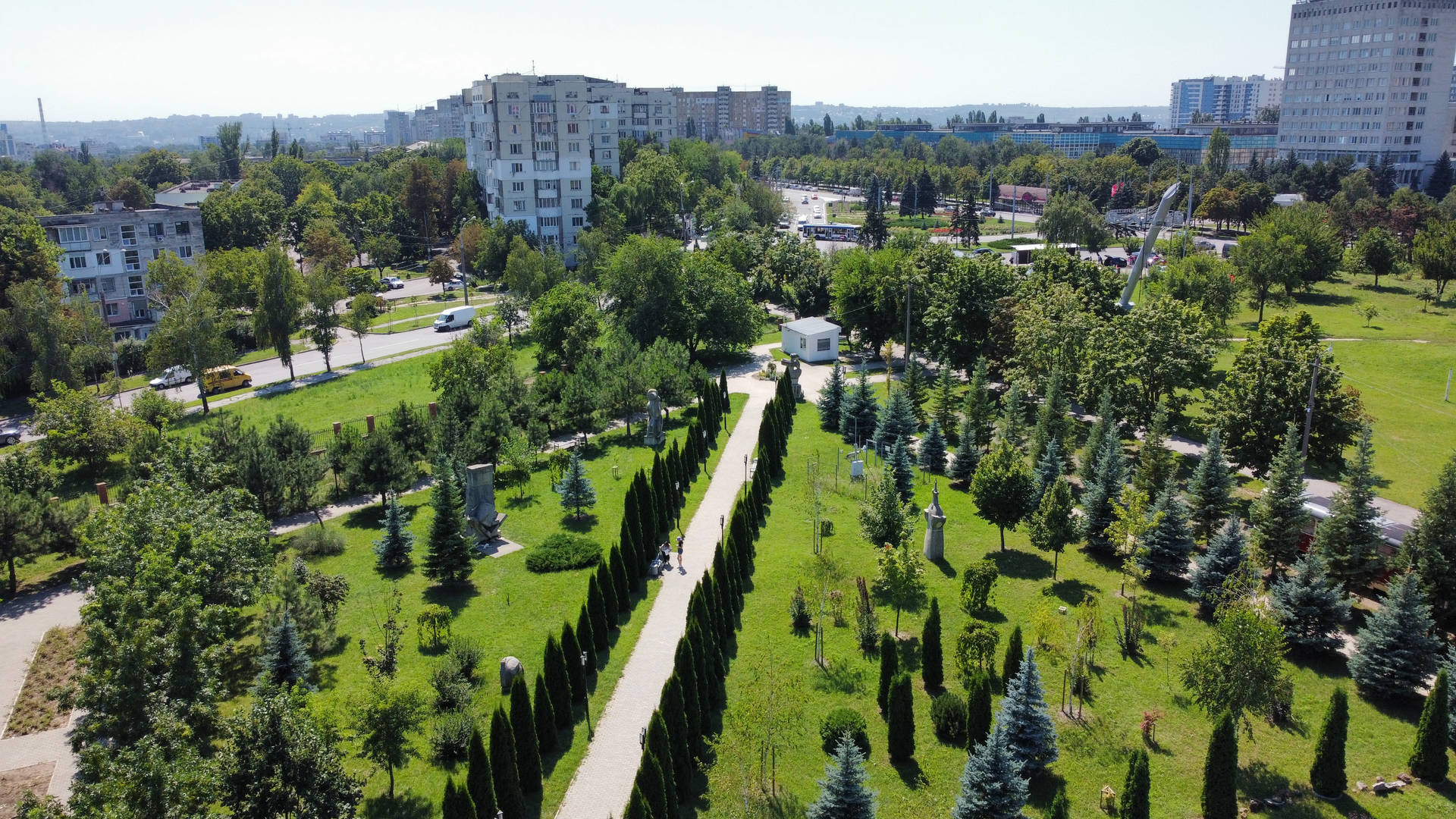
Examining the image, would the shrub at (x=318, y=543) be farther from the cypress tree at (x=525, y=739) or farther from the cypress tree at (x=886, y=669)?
the cypress tree at (x=886, y=669)

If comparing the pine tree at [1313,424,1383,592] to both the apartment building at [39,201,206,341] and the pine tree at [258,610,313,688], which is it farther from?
the apartment building at [39,201,206,341]

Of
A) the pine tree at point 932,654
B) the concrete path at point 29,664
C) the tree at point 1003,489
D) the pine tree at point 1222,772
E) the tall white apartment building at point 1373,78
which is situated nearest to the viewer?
the pine tree at point 1222,772

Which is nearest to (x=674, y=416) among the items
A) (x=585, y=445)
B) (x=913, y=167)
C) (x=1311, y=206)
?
(x=585, y=445)

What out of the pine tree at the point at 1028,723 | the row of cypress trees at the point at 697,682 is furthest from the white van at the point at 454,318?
the pine tree at the point at 1028,723

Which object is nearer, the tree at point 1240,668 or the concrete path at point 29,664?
the tree at point 1240,668

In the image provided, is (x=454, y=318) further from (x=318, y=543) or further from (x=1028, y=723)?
A: (x=1028, y=723)

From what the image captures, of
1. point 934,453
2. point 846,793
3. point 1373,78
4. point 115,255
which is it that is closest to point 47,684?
point 846,793

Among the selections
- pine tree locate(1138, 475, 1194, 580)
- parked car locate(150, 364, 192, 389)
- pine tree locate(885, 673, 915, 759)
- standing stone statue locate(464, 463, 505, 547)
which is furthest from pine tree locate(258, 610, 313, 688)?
parked car locate(150, 364, 192, 389)
